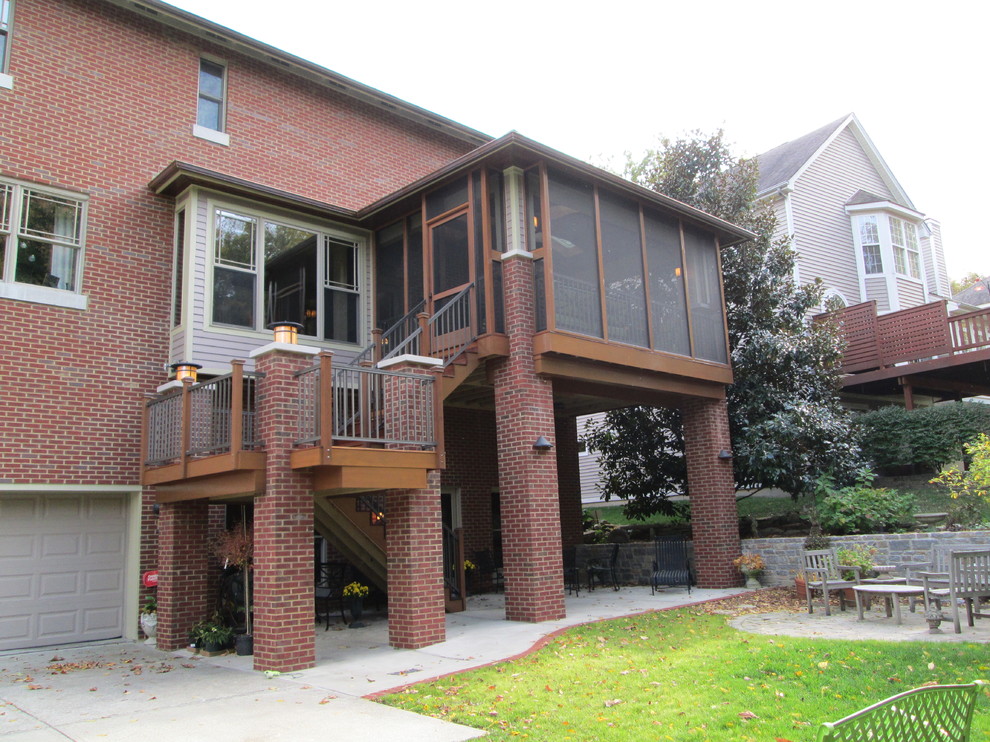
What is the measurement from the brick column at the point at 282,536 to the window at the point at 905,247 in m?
21.4

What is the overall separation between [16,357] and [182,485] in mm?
3127

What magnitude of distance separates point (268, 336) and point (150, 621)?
14.8 feet

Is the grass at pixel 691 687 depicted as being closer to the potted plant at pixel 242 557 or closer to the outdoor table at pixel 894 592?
the outdoor table at pixel 894 592

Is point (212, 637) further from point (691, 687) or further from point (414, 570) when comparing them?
point (691, 687)

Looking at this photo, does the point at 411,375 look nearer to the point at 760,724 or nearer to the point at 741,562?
the point at 760,724

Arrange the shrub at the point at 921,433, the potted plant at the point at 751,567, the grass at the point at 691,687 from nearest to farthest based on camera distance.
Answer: the grass at the point at 691,687 → the potted plant at the point at 751,567 → the shrub at the point at 921,433

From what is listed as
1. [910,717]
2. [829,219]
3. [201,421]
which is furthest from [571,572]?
[829,219]

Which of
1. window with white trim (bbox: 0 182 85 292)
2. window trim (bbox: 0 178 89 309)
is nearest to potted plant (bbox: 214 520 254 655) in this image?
window trim (bbox: 0 178 89 309)

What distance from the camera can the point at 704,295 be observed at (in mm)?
14672

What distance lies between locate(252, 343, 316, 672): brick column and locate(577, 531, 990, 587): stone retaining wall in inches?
299

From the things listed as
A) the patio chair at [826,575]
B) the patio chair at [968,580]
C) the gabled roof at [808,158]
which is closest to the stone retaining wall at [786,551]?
the patio chair at [826,575]

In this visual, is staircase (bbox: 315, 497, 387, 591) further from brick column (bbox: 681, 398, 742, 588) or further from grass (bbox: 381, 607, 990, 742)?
brick column (bbox: 681, 398, 742, 588)

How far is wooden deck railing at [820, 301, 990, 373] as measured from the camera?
58.5ft

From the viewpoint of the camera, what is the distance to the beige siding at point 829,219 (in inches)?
898
